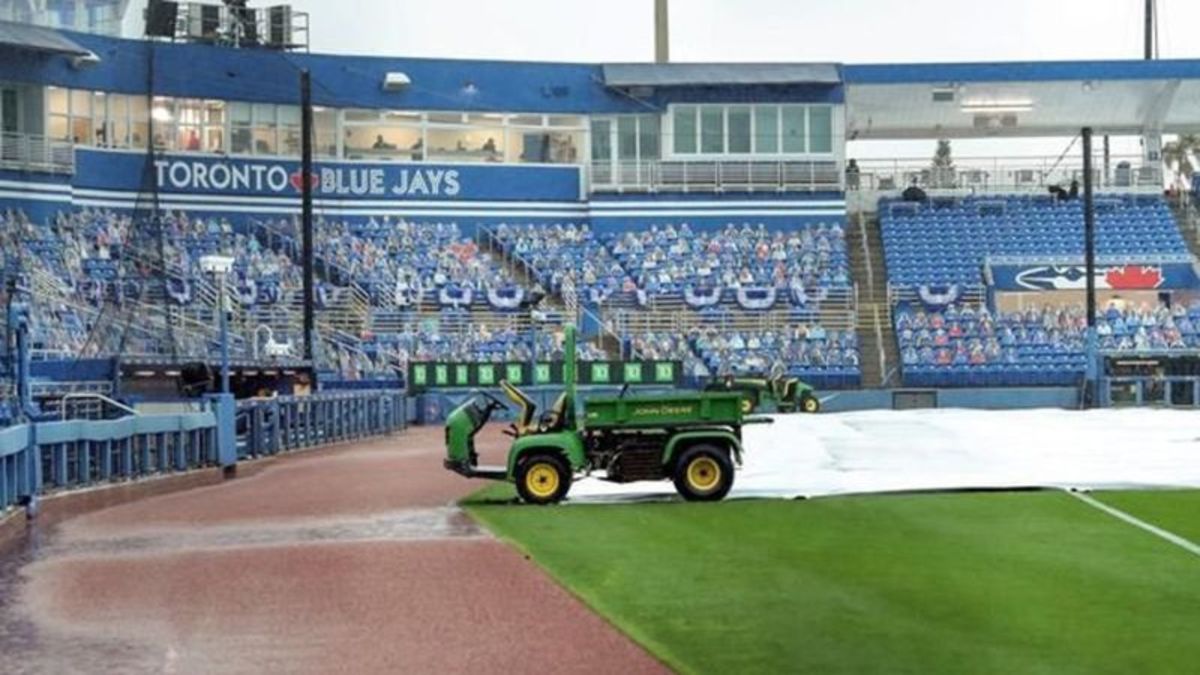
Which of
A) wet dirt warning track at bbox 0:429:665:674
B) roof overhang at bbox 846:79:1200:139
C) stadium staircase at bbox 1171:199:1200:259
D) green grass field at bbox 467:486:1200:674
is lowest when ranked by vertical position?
wet dirt warning track at bbox 0:429:665:674

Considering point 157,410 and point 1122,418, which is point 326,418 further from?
point 1122,418

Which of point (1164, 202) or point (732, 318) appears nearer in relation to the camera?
point (732, 318)

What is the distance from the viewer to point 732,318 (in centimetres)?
6128

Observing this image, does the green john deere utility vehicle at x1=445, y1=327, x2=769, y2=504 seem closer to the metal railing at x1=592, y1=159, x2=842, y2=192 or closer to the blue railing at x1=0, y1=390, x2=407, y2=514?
the blue railing at x1=0, y1=390, x2=407, y2=514

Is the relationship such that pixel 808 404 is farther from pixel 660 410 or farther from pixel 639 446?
pixel 660 410

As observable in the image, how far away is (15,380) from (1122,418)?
25.5 meters

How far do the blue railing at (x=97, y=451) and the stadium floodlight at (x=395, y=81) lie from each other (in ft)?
113

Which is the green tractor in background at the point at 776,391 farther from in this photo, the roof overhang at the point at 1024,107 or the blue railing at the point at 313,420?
the roof overhang at the point at 1024,107

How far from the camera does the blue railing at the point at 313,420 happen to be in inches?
1391

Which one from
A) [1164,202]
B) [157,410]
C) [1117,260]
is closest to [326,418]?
[157,410]

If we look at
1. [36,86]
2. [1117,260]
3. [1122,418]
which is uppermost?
[36,86]

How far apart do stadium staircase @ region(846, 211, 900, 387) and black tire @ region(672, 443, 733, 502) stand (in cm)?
3745

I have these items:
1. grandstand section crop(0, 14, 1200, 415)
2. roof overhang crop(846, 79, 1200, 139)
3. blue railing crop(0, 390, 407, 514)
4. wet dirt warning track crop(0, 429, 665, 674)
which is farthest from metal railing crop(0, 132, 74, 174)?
wet dirt warning track crop(0, 429, 665, 674)

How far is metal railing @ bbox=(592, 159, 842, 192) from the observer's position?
66188mm
